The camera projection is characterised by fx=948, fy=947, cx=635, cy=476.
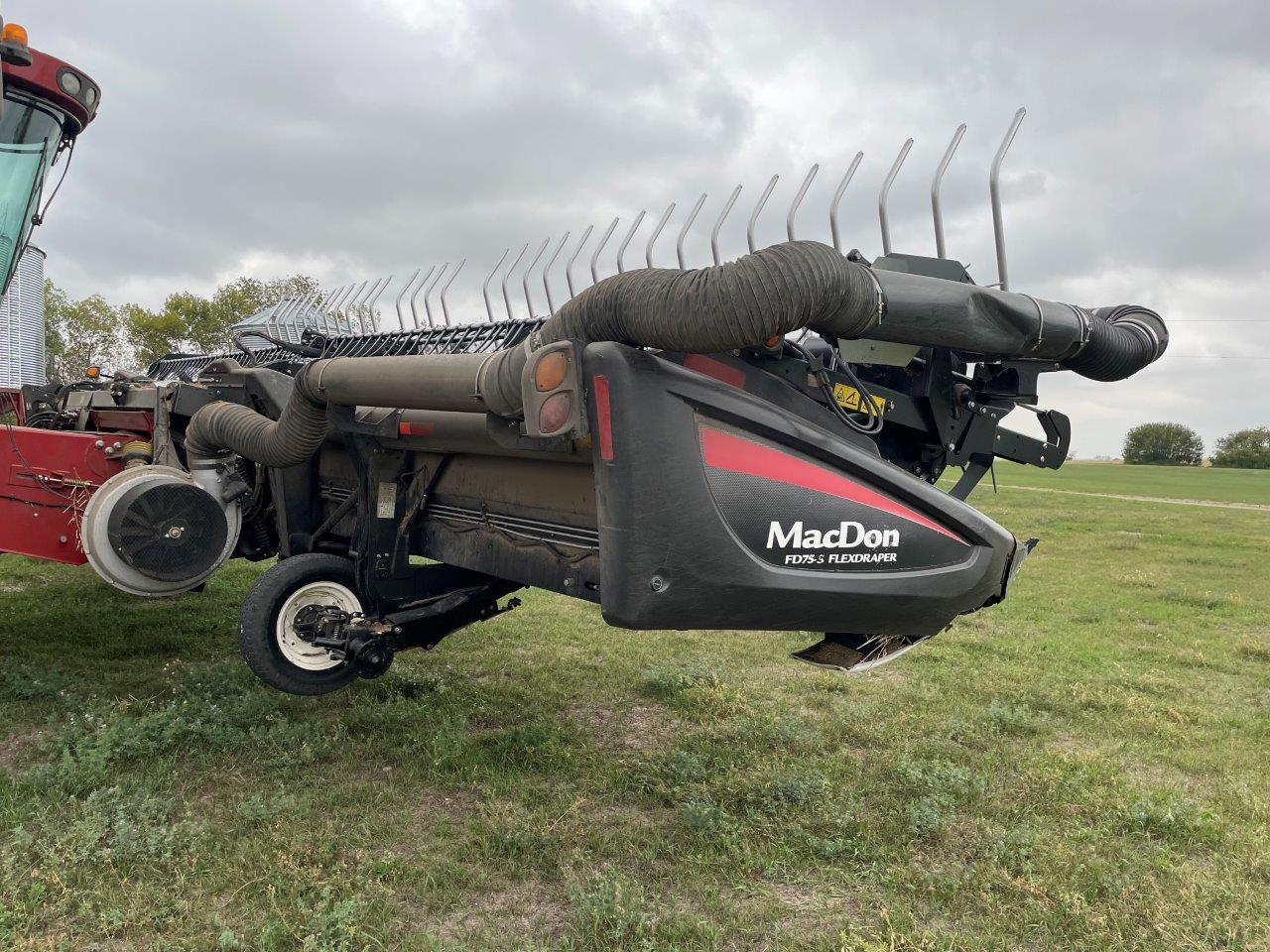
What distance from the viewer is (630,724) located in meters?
4.84

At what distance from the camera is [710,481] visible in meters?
2.67

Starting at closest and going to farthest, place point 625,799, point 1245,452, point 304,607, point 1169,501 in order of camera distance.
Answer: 1. point 625,799
2. point 304,607
3. point 1169,501
4. point 1245,452

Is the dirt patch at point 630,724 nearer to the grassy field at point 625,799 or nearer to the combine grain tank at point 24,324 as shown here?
the grassy field at point 625,799

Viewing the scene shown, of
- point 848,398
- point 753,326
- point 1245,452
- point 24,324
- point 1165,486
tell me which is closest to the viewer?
point 753,326

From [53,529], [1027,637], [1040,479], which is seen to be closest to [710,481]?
[53,529]

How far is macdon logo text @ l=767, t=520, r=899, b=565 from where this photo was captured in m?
2.75

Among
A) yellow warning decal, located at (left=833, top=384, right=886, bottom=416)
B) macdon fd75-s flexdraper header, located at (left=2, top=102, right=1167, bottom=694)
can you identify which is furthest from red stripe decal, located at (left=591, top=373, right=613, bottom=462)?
yellow warning decal, located at (left=833, top=384, right=886, bottom=416)

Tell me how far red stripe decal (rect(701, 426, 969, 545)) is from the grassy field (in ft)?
4.26

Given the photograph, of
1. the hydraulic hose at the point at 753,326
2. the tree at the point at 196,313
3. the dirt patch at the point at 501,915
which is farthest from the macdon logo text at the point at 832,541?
the tree at the point at 196,313

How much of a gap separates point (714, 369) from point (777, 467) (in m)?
0.34

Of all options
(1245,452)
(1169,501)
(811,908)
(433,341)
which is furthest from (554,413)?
(1245,452)

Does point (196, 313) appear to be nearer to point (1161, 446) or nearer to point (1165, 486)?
point (1165, 486)

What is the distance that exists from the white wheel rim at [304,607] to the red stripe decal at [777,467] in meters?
2.21

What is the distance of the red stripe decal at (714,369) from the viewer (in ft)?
9.02
